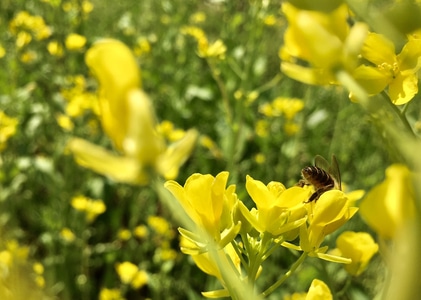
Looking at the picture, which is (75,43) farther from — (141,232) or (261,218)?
(261,218)

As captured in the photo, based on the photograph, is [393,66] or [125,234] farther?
[125,234]

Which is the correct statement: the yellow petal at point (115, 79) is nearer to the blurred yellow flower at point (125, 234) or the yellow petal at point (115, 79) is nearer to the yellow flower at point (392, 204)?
the yellow flower at point (392, 204)

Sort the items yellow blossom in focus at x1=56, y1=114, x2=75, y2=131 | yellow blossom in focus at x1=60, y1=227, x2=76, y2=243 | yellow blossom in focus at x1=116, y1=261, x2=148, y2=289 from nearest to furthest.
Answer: yellow blossom in focus at x1=116, y1=261, x2=148, y2=289, yellow blossom in focus at x1=60, y1=227, x2=76, y2=243, yellow blossom in focus at x1=56, y1=114, x2=75, y2=131

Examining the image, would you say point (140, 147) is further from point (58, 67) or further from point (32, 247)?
point (58, 67)

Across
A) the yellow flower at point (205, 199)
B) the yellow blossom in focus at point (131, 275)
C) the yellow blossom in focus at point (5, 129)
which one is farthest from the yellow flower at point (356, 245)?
the yellow blossom in focus at point (5, 129)

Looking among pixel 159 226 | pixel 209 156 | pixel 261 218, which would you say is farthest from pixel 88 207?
pixel 261 218

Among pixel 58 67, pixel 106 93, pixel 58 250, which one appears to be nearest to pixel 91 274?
pixel 58 250

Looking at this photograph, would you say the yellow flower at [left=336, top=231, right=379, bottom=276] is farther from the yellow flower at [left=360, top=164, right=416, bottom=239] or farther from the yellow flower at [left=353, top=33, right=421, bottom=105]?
the yellow flower at [left=360, top=164, right=416, bottom=239]

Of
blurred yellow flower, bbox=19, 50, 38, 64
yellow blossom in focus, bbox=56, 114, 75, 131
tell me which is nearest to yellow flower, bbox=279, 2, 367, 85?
yellow blossom in focus, bbox=56, 114, 75, 131
